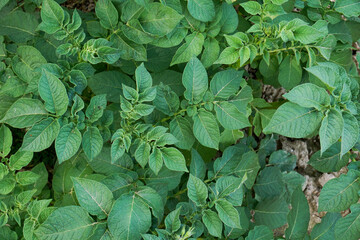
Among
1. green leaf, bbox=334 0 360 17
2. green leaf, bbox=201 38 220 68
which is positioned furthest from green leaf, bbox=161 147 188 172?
green leaf, bbox=334 0 360 17

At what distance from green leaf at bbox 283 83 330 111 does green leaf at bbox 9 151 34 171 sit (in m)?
1.02

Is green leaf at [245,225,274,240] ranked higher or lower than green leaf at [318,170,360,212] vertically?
lower

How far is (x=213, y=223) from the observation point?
143cm

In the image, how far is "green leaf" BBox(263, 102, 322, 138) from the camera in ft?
4.38

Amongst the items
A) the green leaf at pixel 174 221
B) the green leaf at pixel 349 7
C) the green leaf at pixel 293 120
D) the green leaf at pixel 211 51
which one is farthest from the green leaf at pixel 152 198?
the green leaf at pixel 349 7

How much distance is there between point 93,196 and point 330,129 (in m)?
0.82

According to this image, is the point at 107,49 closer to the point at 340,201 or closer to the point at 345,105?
the point at 345,105

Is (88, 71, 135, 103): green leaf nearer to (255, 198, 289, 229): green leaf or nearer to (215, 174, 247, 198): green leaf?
(215, 174, 247, 198): green leaf

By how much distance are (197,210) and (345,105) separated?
2.11 feet

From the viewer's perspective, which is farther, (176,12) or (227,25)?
(227,25)

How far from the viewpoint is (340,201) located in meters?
1.50

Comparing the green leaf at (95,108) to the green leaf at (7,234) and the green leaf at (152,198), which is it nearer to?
the green leaf at (152,198)

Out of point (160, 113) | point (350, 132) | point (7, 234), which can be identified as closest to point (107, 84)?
point (160, 113)

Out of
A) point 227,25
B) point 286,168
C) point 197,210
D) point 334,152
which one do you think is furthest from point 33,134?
point 286,168
